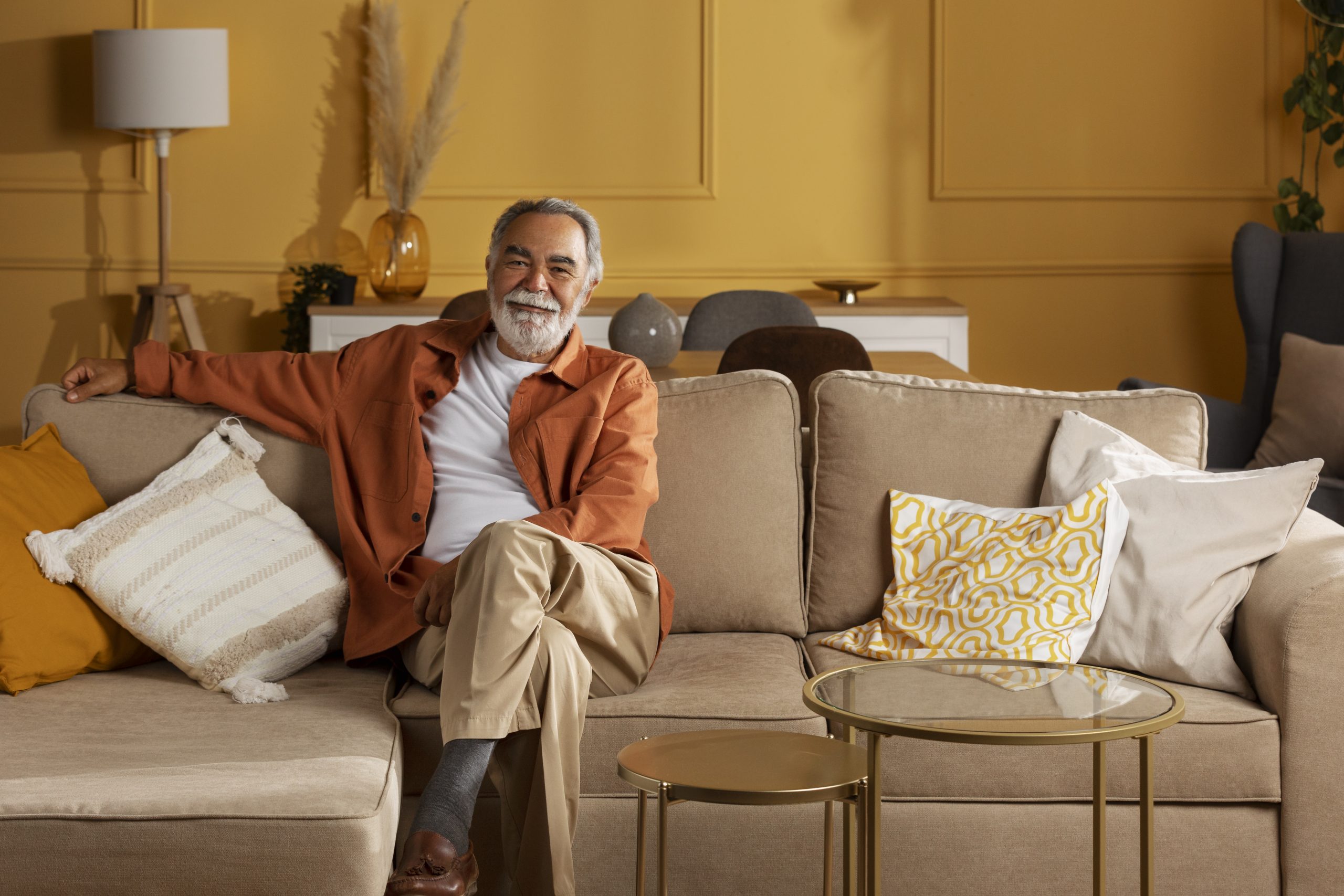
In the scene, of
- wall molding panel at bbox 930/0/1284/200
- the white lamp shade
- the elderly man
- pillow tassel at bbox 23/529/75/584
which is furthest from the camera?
wall molding panel at bbox 930/0/1284/200

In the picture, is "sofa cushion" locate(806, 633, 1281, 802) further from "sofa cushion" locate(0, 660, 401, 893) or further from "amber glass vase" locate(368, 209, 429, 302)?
"amber glass vase" locate(368, 209, 429, 302)

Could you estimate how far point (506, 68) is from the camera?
15.7ft

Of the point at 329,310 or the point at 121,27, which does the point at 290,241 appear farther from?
the point at 121,27

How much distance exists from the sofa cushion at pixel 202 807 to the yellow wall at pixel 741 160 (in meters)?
3.29

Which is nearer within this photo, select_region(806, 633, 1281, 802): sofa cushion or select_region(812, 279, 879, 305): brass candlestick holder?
select_region(806, 633, 1281, 802): sofa cushion

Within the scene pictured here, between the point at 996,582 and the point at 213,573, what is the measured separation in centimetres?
126

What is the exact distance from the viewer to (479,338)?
2.40 meters

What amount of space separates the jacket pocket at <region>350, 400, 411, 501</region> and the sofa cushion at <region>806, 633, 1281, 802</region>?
92 centimetres

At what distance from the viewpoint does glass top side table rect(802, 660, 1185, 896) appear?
4.66 ft

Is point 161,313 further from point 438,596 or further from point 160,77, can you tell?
point 438,596

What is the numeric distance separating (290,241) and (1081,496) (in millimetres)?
3543

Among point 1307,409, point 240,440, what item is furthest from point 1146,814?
point 1307,409

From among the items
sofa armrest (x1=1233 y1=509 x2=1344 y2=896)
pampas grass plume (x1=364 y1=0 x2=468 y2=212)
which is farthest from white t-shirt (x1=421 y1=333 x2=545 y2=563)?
pampas grass plume (x1=364 y1=0 x2=468 y2=212)

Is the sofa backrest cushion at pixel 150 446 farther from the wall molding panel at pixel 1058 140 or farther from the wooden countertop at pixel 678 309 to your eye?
the wall molding panel at pixel 1058 140
